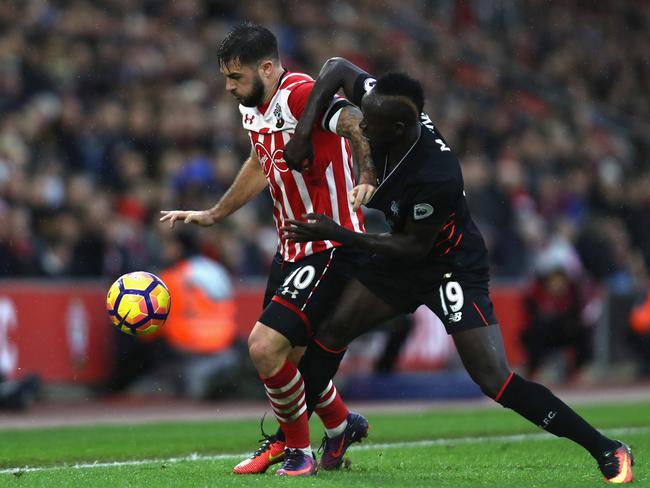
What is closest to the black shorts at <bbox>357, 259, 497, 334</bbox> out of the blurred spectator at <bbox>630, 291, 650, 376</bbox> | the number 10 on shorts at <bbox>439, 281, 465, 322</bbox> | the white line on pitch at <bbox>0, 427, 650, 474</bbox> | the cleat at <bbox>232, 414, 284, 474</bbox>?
the number 10 on shorts at <bbox>439, 281, 465, 322</bbox>

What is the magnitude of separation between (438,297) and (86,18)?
34.2 ft

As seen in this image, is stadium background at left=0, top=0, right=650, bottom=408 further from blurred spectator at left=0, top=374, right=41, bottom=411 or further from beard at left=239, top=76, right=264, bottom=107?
beard at left=239, top=76, right=264, bottom=107

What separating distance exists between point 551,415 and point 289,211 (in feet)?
6.17

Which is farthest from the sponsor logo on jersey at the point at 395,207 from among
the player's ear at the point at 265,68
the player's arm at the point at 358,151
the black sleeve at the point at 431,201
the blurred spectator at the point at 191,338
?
the blurred spectator at the point at 191,338

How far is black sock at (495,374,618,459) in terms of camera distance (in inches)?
268

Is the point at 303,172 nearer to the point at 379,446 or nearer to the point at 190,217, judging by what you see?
the point at 190,217

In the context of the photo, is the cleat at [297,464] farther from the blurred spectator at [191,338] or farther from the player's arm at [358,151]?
the blurred spectator at [191,338]

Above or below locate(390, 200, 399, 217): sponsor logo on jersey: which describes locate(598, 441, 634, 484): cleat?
below

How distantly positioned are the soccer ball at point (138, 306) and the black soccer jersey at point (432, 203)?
144cm

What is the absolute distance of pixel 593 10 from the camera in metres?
27.4

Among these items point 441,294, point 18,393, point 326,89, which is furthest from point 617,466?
point 18,393

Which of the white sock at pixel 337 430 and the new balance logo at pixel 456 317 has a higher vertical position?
the new balance logo at pixel 456 317

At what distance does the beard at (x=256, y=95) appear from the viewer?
723 cm

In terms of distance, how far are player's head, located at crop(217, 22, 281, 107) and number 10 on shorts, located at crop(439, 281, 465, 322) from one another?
1.51m
